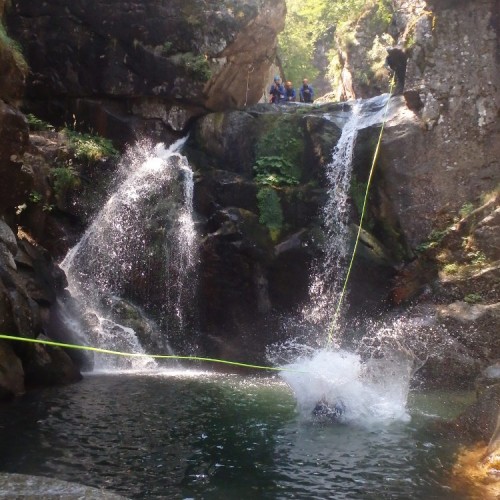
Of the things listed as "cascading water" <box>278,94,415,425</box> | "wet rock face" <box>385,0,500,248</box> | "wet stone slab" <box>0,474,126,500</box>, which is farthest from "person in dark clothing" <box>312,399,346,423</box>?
"wet rock face" <box>385,0,500,248</box>

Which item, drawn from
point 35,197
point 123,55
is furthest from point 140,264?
point 123,55

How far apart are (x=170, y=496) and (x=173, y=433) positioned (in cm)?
191

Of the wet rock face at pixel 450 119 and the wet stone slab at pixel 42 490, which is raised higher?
the wet rock face at pixel 450 119

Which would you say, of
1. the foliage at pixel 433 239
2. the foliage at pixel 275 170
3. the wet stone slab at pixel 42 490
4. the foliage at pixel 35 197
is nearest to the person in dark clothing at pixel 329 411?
the wet stone slab at pixel 42 490

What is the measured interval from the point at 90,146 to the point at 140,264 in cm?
421

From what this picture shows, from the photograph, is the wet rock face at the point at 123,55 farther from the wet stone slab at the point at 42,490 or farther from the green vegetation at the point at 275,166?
the wet stone slab at the point at 42,490

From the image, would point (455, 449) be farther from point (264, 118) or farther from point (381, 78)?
point (381, 78)

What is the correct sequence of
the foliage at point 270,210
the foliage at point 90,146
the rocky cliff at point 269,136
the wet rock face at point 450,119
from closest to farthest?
the rocky cliff at point 269,136 < the foliage at point 270,210 < the wet rock face at point 450,119 < the foliage at point 90,146

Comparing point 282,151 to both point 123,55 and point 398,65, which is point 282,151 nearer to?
point 398,65

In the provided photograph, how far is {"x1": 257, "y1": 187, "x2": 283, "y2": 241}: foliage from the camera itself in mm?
14461

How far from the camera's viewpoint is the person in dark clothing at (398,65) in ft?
52.7

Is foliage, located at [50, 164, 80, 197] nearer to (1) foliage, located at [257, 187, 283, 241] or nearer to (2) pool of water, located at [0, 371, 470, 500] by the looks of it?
(1) foliage, located at [257, 187, 283, 241]

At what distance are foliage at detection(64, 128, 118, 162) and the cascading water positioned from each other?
669 cm

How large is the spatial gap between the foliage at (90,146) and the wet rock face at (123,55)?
857 mm
